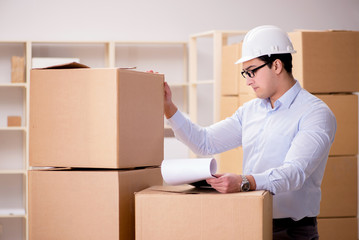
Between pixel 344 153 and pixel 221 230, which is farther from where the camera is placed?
pixel 344 153

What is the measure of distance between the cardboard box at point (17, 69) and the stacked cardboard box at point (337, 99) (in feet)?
7.92

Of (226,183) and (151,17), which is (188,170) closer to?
(226,183)

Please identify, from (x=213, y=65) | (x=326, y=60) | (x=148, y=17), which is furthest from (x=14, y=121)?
(x=326, y=60)

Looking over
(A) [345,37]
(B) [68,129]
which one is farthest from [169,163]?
(A) [345,37]

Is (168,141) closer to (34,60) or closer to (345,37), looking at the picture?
(34,60)

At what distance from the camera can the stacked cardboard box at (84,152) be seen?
54.4 inches

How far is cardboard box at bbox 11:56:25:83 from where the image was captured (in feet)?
15.2

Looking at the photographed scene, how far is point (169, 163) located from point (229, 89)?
256 cm

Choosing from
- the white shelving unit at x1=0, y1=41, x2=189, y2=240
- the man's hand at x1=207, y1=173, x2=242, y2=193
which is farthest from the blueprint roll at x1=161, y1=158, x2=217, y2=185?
the white shelving unit at x1=0, y1=41, x2=189, y2=240

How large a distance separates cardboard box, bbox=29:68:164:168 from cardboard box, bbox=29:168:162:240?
3 centimetres

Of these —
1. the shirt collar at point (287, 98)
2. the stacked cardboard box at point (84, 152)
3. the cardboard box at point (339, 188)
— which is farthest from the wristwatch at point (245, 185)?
the cardboard box at point (339, 188)

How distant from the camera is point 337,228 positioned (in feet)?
11.1

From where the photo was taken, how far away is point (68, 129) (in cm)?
143

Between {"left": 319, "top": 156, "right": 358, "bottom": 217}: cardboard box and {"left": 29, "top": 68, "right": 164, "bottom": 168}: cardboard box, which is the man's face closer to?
{"left": 29, "top": 68, "right": 164, "bottom": 168}: cardboard box
